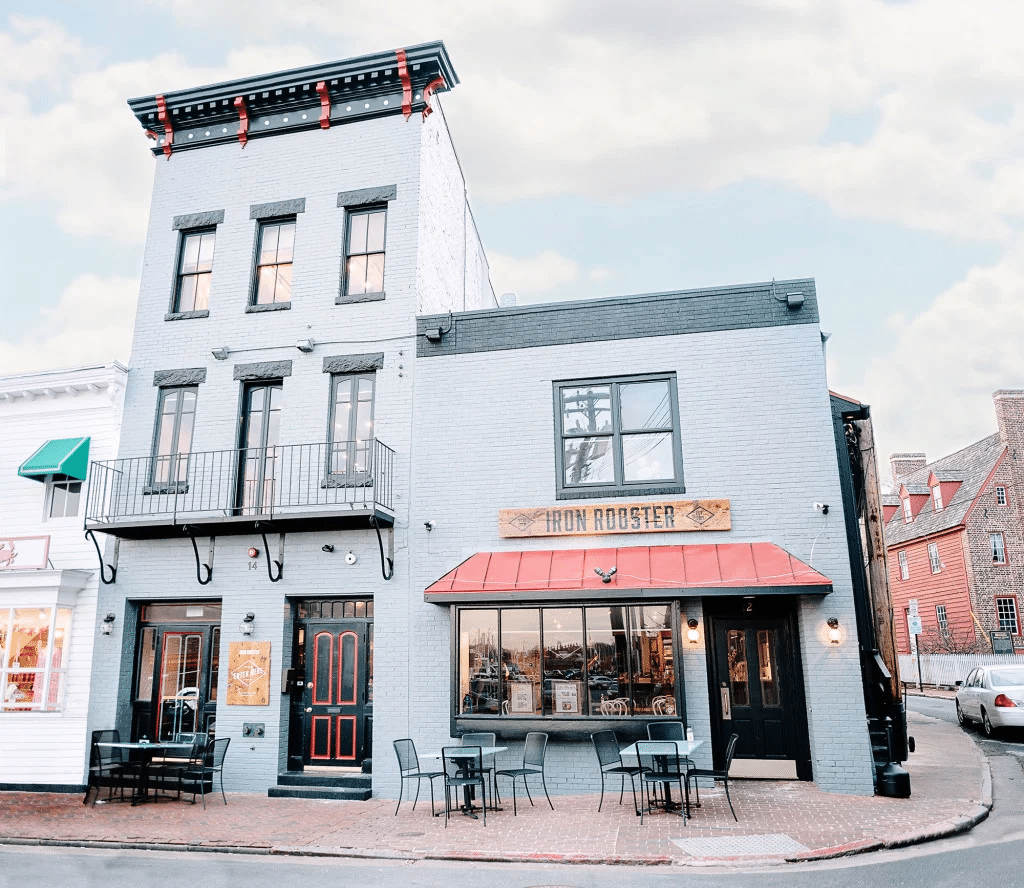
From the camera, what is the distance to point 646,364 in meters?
12.5

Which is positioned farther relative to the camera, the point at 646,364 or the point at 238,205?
the point at 238,205

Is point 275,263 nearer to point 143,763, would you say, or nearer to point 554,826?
point 143,763

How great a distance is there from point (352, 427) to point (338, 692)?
415 cm

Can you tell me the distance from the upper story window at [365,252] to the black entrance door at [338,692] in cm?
566

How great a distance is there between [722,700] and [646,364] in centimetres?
509

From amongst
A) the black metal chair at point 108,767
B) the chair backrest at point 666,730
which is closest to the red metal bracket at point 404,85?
the chair backrest at point 666,730

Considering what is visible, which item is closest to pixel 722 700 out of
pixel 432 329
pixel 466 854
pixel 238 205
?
pixel 466 854

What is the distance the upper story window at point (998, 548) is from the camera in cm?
3170

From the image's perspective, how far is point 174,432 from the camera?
13.9 meters

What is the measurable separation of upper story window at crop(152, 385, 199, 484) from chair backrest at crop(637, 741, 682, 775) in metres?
8.60

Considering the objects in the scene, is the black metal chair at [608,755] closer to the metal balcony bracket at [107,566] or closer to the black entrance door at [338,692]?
the black entrance door at [338,692]

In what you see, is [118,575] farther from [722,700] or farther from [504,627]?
[722,700]

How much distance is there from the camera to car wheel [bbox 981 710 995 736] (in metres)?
16.3

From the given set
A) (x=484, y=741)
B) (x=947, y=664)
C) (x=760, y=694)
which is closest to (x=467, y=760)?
(x=484, y=741)
